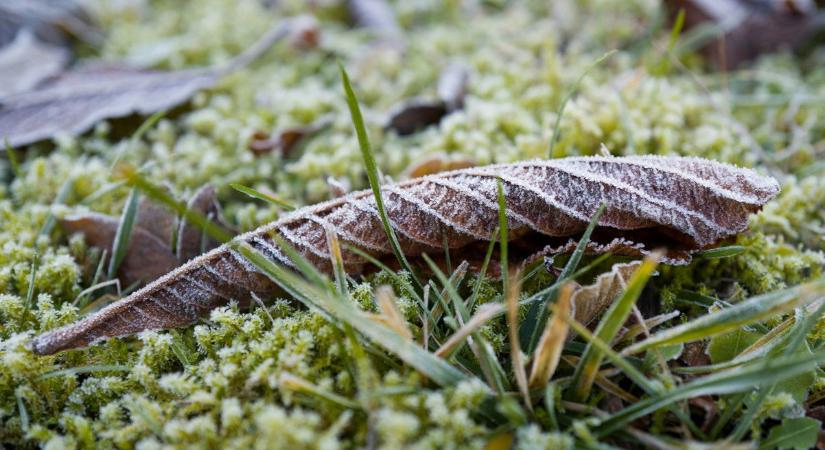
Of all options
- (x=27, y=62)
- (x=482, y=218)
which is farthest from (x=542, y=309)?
(x=27, y=62)

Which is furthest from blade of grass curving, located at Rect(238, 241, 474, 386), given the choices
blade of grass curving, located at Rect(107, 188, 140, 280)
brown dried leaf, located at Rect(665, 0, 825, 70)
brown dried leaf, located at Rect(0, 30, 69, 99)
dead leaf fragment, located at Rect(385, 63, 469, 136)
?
brown dried leaf, located at Rect(665, 0, 825, 70)

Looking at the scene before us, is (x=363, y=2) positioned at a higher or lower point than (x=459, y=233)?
higher

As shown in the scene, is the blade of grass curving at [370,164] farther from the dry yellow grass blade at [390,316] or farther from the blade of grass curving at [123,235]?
the blade of grass curving at [123,235]

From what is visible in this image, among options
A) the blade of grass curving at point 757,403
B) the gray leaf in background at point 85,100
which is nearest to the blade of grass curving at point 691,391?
the blade of grass curving at point 757,403

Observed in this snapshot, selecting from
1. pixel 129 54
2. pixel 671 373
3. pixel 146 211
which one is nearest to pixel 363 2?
pixel 129 54

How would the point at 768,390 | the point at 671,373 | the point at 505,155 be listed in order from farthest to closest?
1. the point at 505,155
2. the point at 671,373
3. the point at 768,390

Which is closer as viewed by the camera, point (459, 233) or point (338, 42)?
point (459, 233)

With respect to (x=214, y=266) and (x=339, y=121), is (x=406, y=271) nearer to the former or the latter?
(x=214, y=266)
